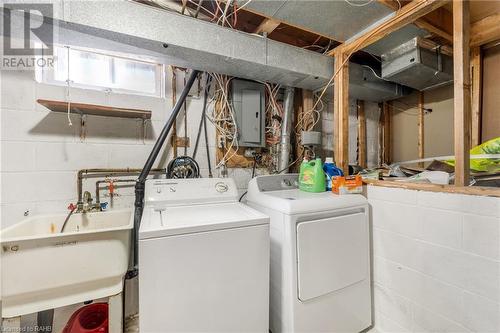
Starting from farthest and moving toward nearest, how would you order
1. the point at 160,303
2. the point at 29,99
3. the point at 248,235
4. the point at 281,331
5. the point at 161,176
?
the point at 161,176
the point at 29,99
the point at 281,331
the point at 248,235
the point at 160,303

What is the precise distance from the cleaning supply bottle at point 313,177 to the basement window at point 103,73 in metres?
1.43

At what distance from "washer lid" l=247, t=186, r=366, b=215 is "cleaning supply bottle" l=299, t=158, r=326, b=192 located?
7 centimetres

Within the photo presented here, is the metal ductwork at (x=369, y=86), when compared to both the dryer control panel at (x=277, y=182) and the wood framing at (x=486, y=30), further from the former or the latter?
the dryer control panel at (x=277, y=182)

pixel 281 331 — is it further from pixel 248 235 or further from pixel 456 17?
pixel 456 17

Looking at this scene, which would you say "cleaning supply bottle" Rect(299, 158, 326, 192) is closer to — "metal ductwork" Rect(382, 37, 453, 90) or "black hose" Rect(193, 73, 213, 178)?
"black hose" Rect(193, 73, 213, 178)

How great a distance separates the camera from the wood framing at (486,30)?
6.33 ft

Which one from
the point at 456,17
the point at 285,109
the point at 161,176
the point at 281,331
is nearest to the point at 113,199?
the point at 161,176

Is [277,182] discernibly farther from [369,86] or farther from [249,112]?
[369,86]

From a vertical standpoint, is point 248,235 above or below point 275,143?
below

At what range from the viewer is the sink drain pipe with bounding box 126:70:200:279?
167cm

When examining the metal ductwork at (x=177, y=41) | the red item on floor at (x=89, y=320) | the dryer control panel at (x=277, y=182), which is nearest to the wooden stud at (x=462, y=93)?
the metal ductwork at (x=177, y=41)

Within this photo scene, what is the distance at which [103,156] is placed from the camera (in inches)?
69.7

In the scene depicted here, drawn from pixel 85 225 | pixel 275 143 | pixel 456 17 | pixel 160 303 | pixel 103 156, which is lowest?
pixel 160 303

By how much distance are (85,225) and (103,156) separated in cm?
53
